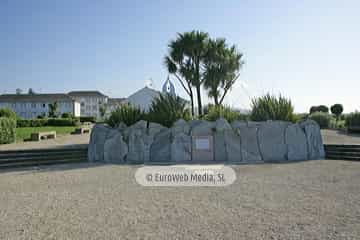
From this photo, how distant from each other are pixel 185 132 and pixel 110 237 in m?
5.45

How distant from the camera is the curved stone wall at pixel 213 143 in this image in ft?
25.8

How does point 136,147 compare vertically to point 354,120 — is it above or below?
below

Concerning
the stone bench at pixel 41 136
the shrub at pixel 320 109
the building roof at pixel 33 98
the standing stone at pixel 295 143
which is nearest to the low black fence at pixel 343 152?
the standing stone at pixel 295 143

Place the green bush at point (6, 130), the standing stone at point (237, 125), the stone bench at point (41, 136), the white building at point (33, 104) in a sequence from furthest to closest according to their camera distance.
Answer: the white building at point (33, 104), the stone bench at point (41, 136), the green bush at point (6, 130), the standing stone at point (237, 125)

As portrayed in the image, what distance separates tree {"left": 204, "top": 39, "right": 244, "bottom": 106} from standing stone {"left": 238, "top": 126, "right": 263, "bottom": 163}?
10.5 meters

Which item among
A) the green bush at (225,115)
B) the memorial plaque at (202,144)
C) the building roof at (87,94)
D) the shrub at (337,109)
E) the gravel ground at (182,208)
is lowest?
the gravel ground at (182,208)

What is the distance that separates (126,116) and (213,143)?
3423 mm

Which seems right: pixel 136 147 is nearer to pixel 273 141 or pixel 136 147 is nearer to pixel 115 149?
pixel 115 149

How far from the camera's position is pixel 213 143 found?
7.98m

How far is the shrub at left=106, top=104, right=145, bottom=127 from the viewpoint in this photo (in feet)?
30.5

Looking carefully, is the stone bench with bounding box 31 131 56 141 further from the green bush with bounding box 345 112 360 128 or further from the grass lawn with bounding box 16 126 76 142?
the green bush with bounding box 345 112 360 128

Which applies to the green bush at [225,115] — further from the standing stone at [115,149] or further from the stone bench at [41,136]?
the stone bench at [41,136]

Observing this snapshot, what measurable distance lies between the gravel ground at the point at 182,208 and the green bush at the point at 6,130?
21.5 ft

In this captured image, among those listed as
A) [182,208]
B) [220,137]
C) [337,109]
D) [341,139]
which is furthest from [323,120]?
[182,208]
